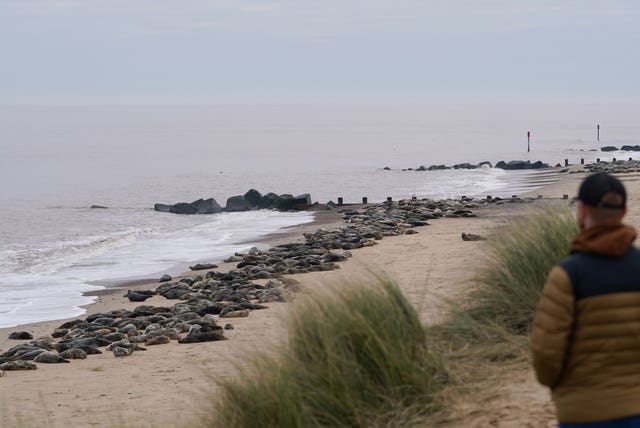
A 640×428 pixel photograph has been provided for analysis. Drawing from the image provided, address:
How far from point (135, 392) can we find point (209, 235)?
20.6 m

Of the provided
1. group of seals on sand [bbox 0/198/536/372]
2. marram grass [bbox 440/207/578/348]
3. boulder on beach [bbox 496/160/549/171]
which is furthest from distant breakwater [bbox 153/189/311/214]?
marram grass [bbox 440/207/578/348]

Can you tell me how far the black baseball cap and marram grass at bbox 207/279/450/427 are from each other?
2648 millimetres

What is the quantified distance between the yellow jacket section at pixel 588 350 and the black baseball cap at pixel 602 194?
0.31 meters

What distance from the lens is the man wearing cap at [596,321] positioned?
396 cm

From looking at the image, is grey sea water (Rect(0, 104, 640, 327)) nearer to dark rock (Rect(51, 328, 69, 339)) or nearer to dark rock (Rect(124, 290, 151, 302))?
dark rock (Rect(124, 290, 151, 302))

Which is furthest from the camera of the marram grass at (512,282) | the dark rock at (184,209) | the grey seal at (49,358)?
the dark rock at (184,209)

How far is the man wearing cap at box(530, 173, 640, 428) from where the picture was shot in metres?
3.96

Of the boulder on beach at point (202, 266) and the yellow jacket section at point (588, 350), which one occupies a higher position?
the yellow jacket section at point (588, 350)

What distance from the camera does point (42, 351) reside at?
12.5 metres

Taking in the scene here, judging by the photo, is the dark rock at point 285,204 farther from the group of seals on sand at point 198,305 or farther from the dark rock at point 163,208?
the group of seals on sand at point 198,305

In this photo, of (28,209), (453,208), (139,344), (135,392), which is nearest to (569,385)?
(135,392)

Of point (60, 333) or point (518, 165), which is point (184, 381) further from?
point (518, 165)

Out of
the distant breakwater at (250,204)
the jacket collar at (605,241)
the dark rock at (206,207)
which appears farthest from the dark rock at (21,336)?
the dark rock at (206,207)

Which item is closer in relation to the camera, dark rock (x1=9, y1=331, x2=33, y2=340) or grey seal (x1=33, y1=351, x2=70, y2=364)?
grey seal (x1=33, y1=351, x2=70, y2=364)
